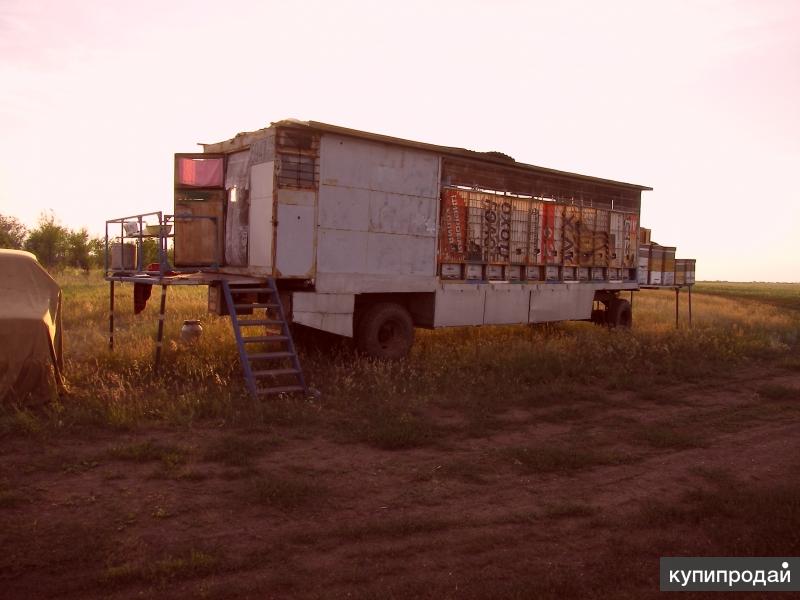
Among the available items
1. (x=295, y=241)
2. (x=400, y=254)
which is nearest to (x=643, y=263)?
(x=400, y=254)

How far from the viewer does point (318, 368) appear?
34.4ft

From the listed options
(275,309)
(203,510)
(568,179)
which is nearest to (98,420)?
(203,510)

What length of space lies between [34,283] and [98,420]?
7.42ft

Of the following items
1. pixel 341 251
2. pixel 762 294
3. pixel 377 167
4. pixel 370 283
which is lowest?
pixel 762 294

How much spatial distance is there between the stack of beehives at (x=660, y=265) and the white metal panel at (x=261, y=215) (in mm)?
10594

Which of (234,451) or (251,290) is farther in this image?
(251,290)

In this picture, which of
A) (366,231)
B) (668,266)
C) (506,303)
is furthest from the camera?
(668,266)

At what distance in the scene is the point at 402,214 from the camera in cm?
1165

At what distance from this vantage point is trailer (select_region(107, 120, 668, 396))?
10.3 metres

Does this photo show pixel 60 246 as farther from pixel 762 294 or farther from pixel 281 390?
pixel 762 294

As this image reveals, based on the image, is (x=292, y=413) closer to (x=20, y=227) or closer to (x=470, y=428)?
(x=470, y=428)

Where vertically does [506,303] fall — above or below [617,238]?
below

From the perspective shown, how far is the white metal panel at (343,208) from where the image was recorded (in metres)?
10.6

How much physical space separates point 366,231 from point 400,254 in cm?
82
